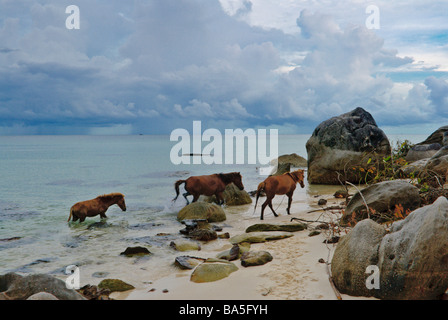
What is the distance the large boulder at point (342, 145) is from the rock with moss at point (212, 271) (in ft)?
43.3

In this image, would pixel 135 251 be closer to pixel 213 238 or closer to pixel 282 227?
pixel 213 238

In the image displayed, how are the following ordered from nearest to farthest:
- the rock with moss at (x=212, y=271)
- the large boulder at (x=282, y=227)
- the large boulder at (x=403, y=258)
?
1. the large boulder at (x=403, y=258)
2. the rock with moss at (x=212, y=271)
3. the large boulder at (x=282, y=227)

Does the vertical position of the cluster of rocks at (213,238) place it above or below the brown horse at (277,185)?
below

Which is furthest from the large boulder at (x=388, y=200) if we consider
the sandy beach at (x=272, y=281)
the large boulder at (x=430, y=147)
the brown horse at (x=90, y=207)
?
the large boulder at (x=430, y=147)

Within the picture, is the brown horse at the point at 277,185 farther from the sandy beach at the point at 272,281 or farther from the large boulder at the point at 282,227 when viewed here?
the sandy beach at the point at 272,281

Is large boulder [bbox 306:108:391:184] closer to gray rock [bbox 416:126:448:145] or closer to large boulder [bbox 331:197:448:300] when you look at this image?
gray rock [bbox 416:126:448:145]

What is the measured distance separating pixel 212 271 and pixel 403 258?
9.98 feet

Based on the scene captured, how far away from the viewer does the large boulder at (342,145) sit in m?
18.0

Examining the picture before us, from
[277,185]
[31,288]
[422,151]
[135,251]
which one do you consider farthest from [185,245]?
[422,151]

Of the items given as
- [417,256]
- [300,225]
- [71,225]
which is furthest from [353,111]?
[417,256]

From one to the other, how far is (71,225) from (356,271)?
10.3 meters

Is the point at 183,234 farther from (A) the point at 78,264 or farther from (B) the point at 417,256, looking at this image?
(B) the point at 417,256

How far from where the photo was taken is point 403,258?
3.88 meters

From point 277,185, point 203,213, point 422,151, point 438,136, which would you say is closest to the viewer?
point 277,185
